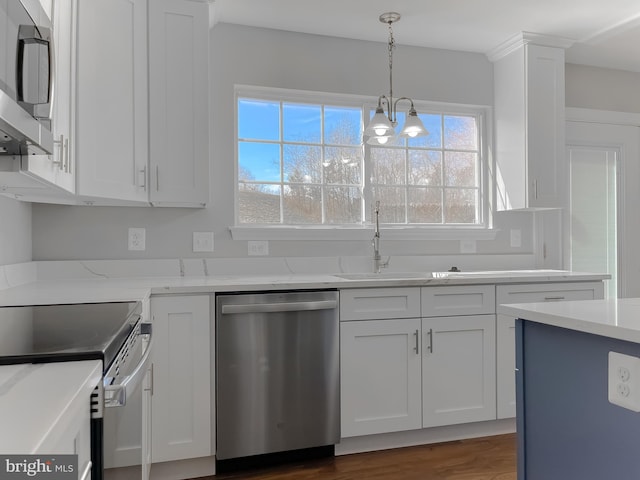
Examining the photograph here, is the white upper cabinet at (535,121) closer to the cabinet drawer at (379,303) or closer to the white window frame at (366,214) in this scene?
the white window frame at (366,214)

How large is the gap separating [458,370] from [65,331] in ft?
6.78

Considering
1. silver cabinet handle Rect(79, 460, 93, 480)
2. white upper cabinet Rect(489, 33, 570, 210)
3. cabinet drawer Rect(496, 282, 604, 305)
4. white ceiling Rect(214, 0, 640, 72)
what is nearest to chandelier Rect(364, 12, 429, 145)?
white ceiling Rect(214, 0, 640, 72)

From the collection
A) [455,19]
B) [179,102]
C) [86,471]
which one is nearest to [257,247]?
[179,102]

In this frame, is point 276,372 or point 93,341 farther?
point 276,372

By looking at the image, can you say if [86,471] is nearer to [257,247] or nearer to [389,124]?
[257,247]

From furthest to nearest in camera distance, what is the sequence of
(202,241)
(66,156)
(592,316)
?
(202,241), (66,156), (592,316)

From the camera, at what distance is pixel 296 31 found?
10.1ft

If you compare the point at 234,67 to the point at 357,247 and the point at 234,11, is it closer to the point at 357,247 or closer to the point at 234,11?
the point at 234,11

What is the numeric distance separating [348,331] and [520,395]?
1069mm

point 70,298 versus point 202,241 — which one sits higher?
point 202,241

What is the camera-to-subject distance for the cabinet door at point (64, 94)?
1.85 meters

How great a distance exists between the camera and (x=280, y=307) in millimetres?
2338

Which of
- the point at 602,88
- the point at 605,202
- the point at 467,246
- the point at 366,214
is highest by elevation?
the point at 602,88

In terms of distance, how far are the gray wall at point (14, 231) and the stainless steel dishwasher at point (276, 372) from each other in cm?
98
